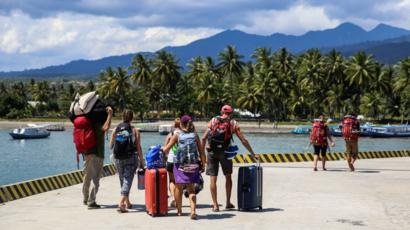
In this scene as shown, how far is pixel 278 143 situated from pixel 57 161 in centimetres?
3179

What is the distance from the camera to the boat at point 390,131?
93375 millimetres

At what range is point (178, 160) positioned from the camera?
34.7ft

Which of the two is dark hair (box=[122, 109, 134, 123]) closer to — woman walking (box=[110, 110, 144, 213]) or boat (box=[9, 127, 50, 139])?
woman walking (box=[110, 110, 144, 213])

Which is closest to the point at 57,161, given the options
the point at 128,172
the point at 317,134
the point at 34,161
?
the point at 34,161

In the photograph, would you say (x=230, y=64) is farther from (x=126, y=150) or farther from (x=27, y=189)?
(x=126, y=150)

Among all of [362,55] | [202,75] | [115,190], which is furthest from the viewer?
[202,75]

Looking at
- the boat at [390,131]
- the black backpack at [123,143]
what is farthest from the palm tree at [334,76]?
the black backpack at [123,143]

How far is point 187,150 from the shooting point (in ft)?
34.7

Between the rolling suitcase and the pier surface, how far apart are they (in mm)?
186

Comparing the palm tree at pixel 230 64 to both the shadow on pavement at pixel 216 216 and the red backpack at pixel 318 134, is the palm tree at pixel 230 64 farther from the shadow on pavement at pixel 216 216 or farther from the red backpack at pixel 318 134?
the shadow on pavement at pixel 216 216

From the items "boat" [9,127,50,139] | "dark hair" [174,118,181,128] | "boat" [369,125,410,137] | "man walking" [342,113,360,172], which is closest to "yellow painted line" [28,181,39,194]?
"dark hair" [174,118,181,128]

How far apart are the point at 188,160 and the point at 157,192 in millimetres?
898

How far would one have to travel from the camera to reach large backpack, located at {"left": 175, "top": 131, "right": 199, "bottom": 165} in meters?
10.5

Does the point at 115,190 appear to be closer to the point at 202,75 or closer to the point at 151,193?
the point at 151,193
